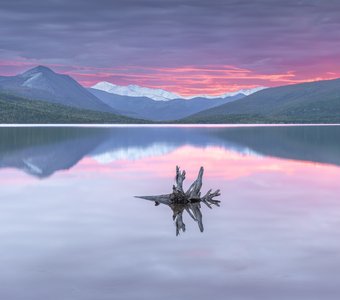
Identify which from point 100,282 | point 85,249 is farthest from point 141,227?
point 100,282

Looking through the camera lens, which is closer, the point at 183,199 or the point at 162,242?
the point at 162,242

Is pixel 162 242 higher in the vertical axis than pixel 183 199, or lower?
lower

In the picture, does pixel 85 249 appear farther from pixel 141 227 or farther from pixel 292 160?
pixel 292 160

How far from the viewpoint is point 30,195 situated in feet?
144

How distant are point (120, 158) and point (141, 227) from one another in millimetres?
55400

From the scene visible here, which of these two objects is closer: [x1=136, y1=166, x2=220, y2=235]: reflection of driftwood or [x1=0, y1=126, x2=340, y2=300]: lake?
[x1=0, y1=126, x2=340, y2=300]: lake

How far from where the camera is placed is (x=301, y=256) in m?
23.9

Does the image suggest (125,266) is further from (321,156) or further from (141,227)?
(321,156)

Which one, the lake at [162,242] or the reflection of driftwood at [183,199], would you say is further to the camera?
the reflection of driftwood at [183,199]

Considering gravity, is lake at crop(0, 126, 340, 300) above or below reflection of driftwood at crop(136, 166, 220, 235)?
below

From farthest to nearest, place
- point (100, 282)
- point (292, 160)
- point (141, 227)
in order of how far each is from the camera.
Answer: point (292, 160) < point (141, 227) < point (100, 282)

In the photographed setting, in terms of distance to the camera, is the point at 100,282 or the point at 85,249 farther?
the point at 85,249

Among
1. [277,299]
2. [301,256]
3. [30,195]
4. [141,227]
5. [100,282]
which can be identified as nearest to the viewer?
[277,299]

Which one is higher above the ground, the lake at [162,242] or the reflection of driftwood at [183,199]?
the reflection of driftwood at [183,199]
